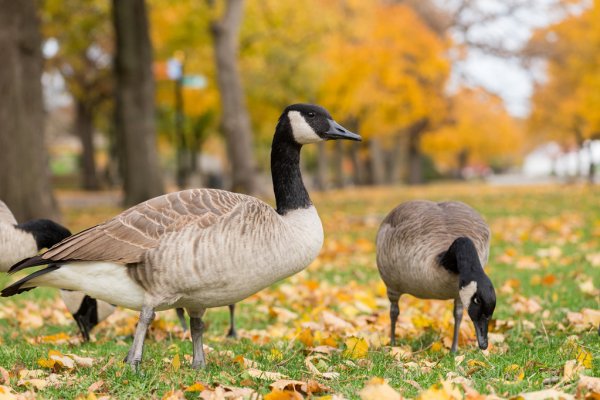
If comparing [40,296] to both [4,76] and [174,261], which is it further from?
[4,76]

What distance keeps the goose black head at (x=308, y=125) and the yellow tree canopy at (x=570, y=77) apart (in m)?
22.3

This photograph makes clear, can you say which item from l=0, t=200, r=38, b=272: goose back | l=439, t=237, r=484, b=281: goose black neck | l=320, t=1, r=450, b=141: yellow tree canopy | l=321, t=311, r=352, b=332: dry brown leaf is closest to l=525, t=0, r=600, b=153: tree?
l=320, t=1, r=450, b=141: yellow tree canopy

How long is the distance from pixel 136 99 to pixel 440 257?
568 inches

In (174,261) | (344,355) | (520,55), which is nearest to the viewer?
(174,261)

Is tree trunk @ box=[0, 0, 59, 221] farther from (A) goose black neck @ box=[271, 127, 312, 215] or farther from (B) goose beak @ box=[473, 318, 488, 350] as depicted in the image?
(B) goose beak @ box=[473, 318, 488, 350]

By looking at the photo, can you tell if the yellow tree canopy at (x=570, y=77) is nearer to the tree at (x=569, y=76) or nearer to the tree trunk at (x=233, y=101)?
the tree at (x=569, y=76)

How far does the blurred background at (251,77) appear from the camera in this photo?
12.9 meters

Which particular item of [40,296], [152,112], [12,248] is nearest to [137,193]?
[152,112]

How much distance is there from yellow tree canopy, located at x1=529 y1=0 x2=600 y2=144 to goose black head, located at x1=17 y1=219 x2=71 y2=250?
22.6 meters

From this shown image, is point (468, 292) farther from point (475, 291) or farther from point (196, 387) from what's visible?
point (196, 387)

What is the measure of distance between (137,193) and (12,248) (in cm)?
1255

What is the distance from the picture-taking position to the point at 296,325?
625 cm

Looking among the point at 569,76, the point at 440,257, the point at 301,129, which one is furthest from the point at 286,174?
the point at 569,76

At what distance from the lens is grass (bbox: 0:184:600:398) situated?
3.94m
